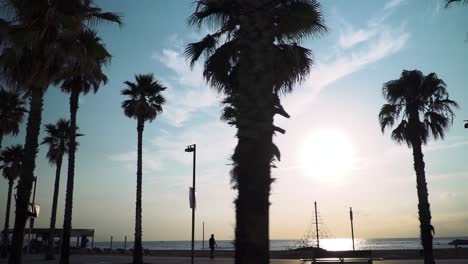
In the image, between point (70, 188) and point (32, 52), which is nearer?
point (32, 52)

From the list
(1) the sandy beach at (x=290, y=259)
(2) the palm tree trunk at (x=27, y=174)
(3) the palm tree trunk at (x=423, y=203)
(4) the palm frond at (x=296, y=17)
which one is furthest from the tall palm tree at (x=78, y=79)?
(3) the palm tree trunk at (x=423, y=203)

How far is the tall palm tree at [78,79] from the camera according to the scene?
52.1 feet

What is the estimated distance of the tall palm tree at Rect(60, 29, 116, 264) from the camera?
626 inches

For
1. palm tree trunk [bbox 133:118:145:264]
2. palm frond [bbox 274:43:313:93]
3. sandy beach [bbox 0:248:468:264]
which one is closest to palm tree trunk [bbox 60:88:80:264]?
palm tree trunk [bbox 133:118:145:264]

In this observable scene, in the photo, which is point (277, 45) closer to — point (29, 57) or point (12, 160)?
point (29, 57)

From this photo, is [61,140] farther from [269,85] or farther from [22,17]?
[269,85]

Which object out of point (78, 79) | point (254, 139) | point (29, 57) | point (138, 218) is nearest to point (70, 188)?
point (138, 218)

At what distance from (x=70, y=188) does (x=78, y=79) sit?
6.61 meters

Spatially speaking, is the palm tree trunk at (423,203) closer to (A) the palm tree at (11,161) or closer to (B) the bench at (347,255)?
(B) the bench at (347,255)

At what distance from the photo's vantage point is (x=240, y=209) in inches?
235

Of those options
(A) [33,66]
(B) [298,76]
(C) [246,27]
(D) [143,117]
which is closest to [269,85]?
(C) [246,27]

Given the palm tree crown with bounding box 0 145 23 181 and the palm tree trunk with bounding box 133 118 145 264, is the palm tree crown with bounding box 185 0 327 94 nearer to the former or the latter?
the palm tree trunk with bounding box 133 118 145 264

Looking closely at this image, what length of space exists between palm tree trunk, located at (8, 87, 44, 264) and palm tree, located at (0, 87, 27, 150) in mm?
17837

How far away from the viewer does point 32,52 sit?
591 inches
